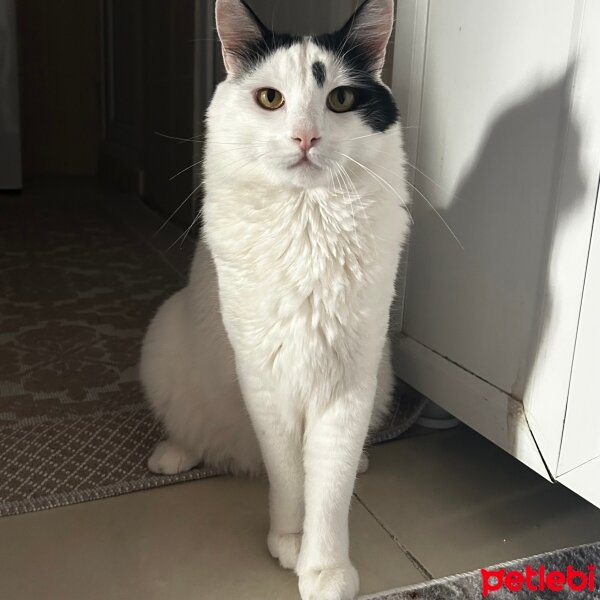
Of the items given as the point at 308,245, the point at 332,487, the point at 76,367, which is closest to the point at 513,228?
the point at 308,245

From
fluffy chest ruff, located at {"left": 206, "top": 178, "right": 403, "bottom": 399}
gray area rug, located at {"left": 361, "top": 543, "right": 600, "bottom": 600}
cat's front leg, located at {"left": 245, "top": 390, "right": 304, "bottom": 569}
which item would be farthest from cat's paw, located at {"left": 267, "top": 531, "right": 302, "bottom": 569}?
fluffy chest ruff, located at {"left": 206, "top": 178, "right": 403, "bottom": 399}

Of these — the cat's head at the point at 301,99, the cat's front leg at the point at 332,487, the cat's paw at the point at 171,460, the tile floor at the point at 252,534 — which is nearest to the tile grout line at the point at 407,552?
the tile floor at the point at 252,534

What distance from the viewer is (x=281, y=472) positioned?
108cm

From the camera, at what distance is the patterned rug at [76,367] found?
1317 mm

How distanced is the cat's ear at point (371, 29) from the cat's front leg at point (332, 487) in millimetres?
492

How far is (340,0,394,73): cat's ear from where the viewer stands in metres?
0.96

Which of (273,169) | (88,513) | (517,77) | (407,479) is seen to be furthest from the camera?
(407,479)

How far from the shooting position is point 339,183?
95cm

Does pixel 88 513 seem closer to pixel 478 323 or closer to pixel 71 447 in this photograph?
pixel 71 447

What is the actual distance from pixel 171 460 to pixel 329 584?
470 mm

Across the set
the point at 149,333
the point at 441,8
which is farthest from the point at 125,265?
the point at 441,8

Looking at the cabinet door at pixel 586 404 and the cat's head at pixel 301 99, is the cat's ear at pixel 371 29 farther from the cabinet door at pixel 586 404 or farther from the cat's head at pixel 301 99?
the cabinet door at pixel 586 404

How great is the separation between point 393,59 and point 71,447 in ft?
3.41

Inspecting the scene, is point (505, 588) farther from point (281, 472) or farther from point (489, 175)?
point (489, 175)
